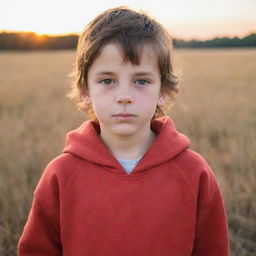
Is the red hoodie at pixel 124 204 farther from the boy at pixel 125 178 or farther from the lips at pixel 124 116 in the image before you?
the lips at pixel 124 116

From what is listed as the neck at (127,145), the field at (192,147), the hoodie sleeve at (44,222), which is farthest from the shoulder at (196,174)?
the field at (192,147)

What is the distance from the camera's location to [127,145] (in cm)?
166

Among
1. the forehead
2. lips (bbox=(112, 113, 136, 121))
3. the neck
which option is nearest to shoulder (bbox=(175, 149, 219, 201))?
the neck

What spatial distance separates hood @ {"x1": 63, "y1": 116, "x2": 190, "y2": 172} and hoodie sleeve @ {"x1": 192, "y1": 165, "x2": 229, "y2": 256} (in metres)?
0.17

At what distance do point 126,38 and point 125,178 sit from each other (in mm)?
559

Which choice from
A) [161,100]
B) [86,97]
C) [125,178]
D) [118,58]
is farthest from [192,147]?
[118,58]

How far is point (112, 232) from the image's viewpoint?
1.53m

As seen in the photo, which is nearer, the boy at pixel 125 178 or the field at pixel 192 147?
the boy at pixel 125 178

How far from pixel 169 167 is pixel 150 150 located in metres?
0.11

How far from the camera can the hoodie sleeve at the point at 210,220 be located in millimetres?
1596

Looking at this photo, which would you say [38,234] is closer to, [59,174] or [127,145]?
[59,174]

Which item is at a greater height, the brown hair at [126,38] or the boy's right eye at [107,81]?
the brown hair at [126,38]

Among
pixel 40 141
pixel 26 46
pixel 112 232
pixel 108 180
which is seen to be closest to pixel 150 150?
pixel 108 180

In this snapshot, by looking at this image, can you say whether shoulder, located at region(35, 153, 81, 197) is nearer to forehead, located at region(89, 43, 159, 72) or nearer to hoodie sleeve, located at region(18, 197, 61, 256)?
hoodie sleeve, located at region(18, 197, 61, 256)
